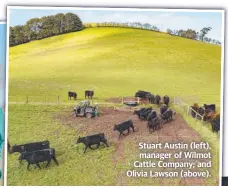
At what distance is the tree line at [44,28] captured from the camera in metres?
3.78

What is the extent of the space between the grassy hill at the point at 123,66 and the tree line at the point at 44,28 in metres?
0.05

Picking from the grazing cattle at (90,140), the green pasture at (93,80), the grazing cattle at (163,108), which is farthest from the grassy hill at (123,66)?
the grazing cattle at (90,140)

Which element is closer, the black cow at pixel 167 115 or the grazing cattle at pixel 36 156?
the grazing cattle at pixel 36 156

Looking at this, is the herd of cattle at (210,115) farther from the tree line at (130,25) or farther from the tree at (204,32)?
the tree line at (130,25)

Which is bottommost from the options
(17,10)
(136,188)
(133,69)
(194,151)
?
(136,188)

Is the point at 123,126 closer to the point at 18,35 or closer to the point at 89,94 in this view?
the point at 89,94

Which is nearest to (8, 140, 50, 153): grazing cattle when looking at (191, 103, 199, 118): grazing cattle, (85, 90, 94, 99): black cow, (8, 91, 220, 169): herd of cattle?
(8, 91, 220, 169): herd of cattle

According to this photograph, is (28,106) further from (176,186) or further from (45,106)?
(176,186)

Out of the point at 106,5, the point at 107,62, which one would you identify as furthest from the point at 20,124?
the point at 106,5

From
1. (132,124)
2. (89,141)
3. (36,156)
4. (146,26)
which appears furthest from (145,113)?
Answer: (36,156)

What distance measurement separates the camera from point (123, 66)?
3879 mm

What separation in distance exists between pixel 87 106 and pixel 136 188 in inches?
30.2

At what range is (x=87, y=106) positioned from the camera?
151 inches

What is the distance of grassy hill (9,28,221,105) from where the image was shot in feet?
12.6
